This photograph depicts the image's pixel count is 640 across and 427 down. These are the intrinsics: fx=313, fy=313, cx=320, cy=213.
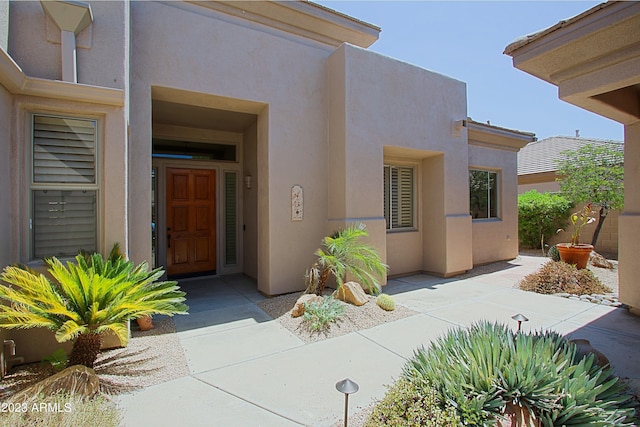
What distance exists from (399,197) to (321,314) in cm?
494

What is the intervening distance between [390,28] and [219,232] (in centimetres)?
719

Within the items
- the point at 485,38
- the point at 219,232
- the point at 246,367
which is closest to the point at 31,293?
the point at 246,367

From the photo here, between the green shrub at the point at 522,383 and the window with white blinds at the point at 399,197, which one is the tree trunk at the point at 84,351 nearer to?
the green shrub at the point at 522,383

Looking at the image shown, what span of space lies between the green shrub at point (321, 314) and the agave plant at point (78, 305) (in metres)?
2.06

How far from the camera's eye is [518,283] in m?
7.95

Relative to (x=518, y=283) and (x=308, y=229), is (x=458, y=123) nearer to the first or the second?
(x=518, y=283)

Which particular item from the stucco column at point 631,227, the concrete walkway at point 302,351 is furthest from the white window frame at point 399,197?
the stucco column at point 631,227

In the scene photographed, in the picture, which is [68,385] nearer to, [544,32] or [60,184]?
[60,184]

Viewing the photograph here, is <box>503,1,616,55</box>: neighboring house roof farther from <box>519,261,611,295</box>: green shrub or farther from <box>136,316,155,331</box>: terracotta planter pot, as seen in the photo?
<box>136,316,155,331</box>: terracotta planter pot

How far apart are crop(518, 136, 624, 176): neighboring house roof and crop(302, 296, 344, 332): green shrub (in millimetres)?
16373

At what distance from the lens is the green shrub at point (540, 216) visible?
13.3 meters

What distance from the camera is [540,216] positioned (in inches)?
531

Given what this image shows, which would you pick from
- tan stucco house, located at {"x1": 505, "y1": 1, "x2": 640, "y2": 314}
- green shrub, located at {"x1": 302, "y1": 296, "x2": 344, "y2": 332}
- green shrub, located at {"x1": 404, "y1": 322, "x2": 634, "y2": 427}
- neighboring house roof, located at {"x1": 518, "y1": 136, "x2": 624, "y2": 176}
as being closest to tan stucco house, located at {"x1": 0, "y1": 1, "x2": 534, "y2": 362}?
green shrub, located at {"x1": 302, "y1": 296, "x2": 344, "y2": 332}

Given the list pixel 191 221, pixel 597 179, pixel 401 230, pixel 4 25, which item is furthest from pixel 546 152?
pixel 4 25
